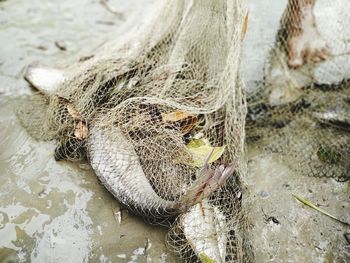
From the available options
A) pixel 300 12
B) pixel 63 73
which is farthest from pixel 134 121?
pixel 300 12

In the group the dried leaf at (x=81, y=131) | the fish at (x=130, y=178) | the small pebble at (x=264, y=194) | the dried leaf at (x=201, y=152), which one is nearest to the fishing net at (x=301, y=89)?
the small pebble at (x=264, y=194)

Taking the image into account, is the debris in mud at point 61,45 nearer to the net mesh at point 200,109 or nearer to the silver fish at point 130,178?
the net mesh at point 200,109

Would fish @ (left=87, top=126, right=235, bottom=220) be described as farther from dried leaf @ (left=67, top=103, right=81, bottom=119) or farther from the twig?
the twig

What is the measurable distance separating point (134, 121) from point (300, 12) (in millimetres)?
2468

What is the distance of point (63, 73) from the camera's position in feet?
13.1

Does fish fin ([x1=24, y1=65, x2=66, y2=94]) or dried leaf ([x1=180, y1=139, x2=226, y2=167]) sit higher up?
dried leaf ([x1=180, y1=139, x2=226, y2=167])

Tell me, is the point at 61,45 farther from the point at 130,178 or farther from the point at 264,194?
the point at 264,194

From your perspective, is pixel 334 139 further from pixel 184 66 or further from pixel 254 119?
pixel 184 66

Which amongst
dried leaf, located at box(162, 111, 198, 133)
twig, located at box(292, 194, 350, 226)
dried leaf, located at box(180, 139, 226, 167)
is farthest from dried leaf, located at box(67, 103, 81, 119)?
twig, located at box(292, 194, 350, 226)

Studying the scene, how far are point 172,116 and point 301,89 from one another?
5.64 feet

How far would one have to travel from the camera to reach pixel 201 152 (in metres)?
2.96

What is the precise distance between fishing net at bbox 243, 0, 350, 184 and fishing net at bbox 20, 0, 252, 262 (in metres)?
0.64

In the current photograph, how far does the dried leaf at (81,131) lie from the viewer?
3158mm

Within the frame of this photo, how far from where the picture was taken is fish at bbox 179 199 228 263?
2.46m
